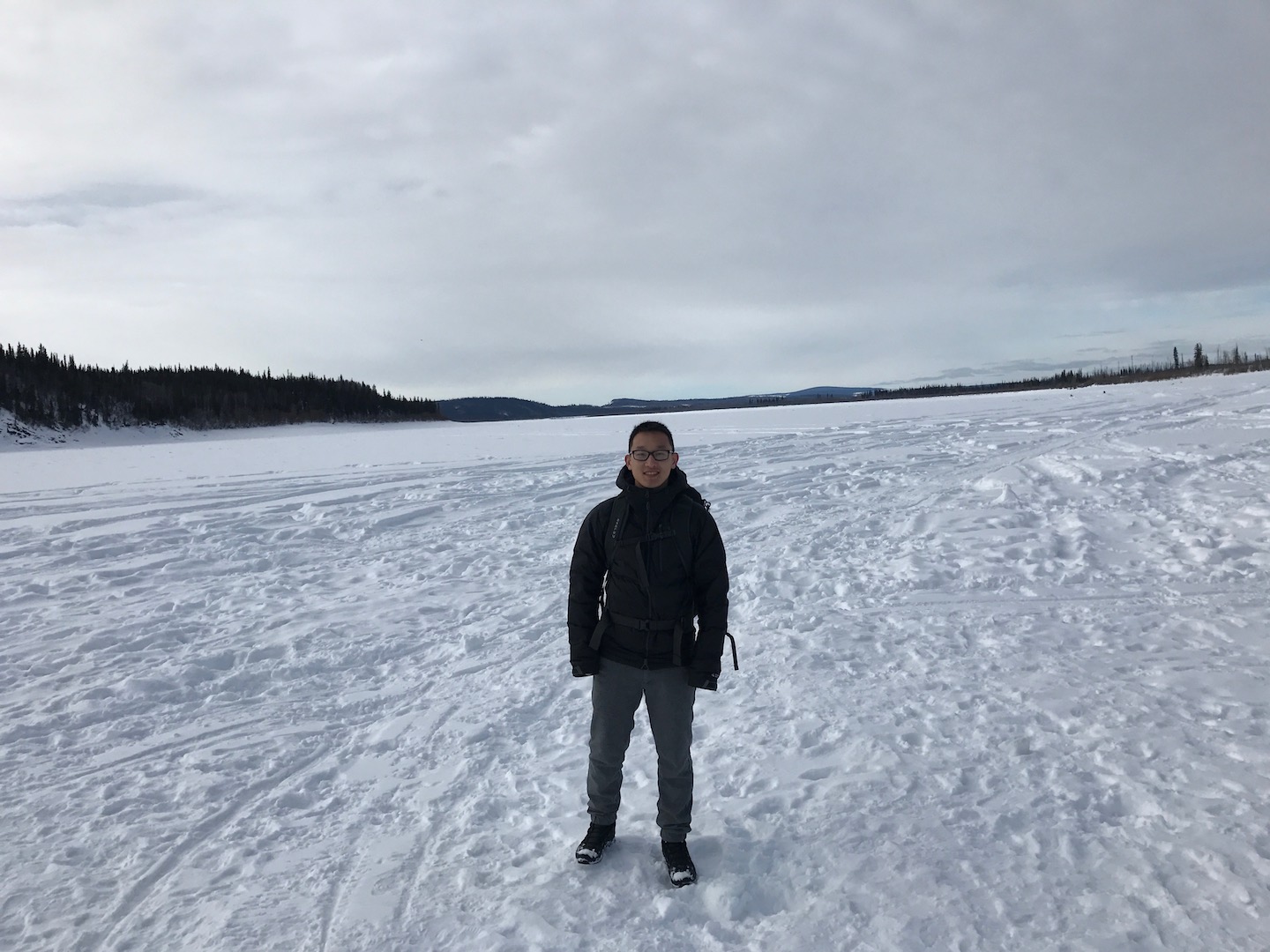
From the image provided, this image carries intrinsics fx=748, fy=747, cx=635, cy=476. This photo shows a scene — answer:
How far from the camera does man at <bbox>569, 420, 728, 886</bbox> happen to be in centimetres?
330

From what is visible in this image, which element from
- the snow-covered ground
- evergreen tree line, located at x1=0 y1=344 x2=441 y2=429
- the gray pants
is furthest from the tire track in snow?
evergreen tree line, located at x1=0 y1=344 x2=441 y2=429

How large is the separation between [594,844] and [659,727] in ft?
2.08

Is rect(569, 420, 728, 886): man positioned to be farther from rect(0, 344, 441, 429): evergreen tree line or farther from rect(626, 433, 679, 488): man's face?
rect(0, 344, 441, 429): evergreen tree line

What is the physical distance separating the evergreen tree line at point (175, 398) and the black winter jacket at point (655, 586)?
7069 centimetres

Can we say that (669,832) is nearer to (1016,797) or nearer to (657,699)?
(657,699)

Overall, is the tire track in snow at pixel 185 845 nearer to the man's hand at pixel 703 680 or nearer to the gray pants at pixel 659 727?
the gray pants at pixel 659 727

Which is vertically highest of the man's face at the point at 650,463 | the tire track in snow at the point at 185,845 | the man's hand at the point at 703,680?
the man's face at the point at 650,463

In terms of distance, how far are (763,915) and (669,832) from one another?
0.52 m

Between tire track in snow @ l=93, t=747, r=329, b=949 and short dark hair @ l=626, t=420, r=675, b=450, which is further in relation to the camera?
short dark hair @ l=626, t=420, r=675, b=450

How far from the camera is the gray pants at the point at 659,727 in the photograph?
11.1ft

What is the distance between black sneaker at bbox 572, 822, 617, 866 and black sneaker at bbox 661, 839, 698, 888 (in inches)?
10.8

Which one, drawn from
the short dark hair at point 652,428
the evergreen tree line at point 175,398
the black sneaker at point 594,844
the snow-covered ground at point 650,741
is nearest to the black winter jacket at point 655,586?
the short dark hair at point 652,428

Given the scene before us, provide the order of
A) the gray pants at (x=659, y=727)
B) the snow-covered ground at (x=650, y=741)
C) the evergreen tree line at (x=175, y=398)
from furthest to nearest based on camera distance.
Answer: the evergreen tree line at (x=175, y=398) → the gray pants at (x=659, y=727) → the snow-covered ground at (x=650, y=741)

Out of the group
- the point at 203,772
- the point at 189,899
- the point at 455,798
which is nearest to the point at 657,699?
the point at 455,798
